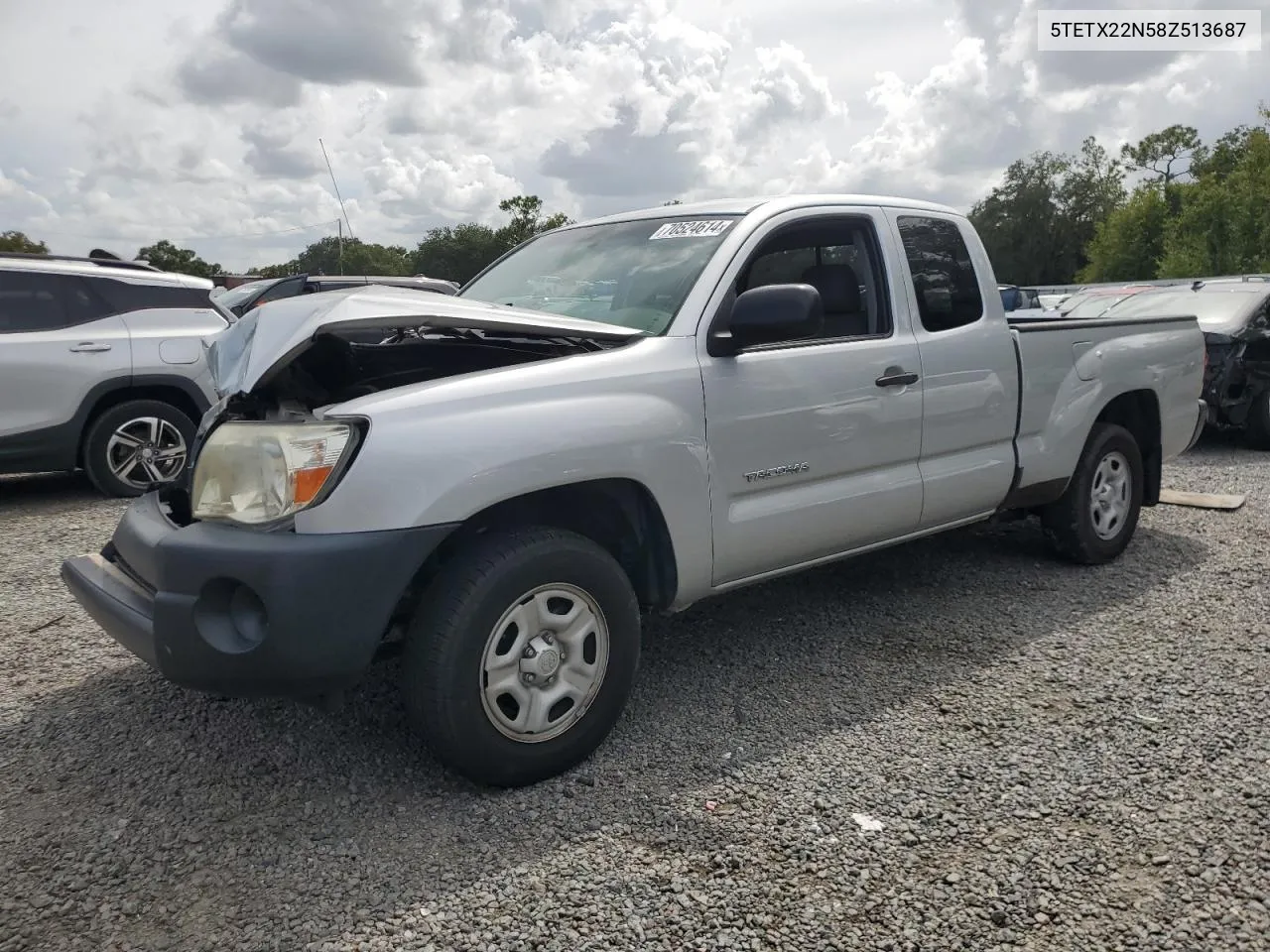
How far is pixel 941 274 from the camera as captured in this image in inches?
172

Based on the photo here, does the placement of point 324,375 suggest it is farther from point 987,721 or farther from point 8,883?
point 987,721

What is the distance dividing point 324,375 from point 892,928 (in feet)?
7.45

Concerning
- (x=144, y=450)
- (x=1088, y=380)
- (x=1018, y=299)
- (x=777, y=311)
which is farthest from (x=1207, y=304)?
(x=144, y=450)

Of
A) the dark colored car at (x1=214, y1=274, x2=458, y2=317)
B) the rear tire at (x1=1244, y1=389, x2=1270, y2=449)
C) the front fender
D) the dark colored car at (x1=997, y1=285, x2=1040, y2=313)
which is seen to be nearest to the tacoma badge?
the front fender

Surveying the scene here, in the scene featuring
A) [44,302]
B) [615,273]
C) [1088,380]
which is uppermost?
[44,302]

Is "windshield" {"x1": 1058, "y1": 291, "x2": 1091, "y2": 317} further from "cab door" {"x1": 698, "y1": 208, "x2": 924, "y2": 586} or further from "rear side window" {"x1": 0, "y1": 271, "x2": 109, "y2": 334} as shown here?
"rear side window" {"x1": 0, "y1": 271, "x2": 109, "y2": 334}

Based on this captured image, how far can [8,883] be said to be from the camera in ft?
8.51

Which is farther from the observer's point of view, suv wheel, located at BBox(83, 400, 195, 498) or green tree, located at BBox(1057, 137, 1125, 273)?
green tree, located at BBox(1057, 137, 1125, 273)

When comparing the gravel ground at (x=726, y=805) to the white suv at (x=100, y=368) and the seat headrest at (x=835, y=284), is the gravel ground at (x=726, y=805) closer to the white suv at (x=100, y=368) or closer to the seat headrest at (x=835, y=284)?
the seat headrest at (x=835, y=284)

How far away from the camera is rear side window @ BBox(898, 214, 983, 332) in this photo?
4.25 meters

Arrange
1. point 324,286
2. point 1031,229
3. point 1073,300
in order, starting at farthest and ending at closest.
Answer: point 1031,229, point 1073,300, point 324,286

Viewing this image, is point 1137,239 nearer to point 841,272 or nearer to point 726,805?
point 841,272

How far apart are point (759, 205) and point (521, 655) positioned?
2.02 metres

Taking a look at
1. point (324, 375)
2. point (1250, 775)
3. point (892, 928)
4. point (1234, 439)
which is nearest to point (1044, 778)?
point (1250, 775)
